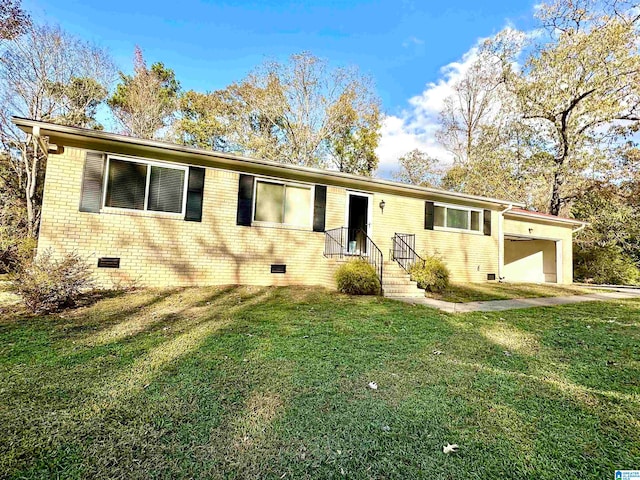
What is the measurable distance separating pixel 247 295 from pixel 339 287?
2.22 meters

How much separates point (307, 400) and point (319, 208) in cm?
692

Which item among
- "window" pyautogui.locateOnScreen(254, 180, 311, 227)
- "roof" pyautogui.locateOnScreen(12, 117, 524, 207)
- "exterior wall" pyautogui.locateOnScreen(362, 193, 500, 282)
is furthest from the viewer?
"exterior wall" pyautogui.locateOnScreen(362, 193, 500, 282)

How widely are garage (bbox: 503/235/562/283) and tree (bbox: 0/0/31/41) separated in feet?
61.2

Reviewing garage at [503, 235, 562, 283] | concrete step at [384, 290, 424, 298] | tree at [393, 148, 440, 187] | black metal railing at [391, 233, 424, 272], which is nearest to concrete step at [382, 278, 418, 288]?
concrete step at [384, 290, 424, 298]

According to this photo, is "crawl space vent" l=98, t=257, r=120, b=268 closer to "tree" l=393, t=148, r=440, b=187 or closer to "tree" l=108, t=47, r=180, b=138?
"tree" l=108, t=47, r=180, b=138

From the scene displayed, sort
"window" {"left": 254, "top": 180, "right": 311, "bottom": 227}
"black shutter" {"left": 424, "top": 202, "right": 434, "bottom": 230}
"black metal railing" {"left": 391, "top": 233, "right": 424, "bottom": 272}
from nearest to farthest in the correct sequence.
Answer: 1. "window" {"left": 254, "top": 180, "right": 311, "bottom": 227}
2. "black metal railing" {"left": 391, "top": 233, "right": 424, "bottom": 272}
3. "black shutter" {"left": 424, "top": 202, "right": 434, "bottom": 230}

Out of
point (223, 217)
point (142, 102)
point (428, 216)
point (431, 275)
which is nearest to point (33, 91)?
point (142, 102)

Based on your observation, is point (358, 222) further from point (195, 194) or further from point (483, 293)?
point (195, 194)

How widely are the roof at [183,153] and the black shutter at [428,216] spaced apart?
1.79 ft

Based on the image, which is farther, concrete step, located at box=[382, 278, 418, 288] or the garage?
the garage

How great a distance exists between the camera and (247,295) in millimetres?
6680

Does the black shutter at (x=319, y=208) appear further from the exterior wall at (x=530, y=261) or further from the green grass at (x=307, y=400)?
the exterior wall at (x=530, y=261)

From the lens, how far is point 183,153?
7.47 m

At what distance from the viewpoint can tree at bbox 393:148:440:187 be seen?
2212cm
